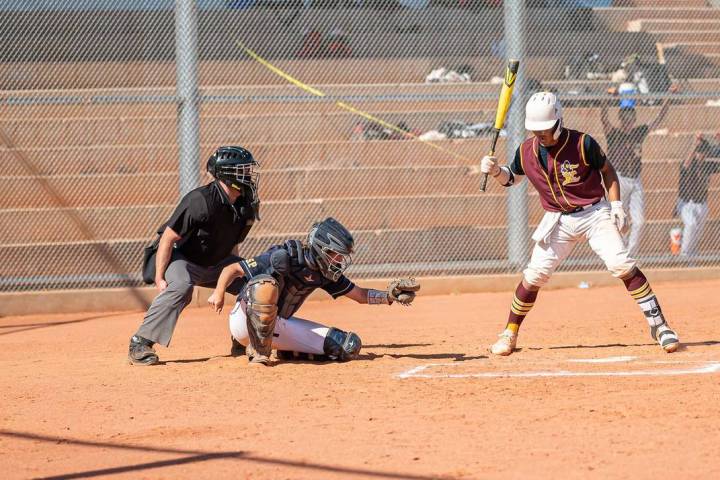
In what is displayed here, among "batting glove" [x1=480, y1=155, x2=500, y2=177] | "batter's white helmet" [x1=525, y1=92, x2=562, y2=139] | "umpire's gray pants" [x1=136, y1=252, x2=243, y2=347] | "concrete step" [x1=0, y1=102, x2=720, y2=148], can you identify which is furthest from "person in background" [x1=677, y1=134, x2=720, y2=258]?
"umpire's gray pants" [x1=136, y1=252, x2=243, y2=347]

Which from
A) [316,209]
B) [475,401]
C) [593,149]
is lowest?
[475,401]

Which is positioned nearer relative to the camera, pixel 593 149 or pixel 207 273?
pixel 593 149

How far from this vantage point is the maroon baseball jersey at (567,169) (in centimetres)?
728

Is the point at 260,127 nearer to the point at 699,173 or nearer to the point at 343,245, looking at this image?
the point at 699,173

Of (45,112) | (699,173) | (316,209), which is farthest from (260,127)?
(699,173)

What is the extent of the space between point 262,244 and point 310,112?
2232mm

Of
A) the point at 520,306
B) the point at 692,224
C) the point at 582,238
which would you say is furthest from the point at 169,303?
the point at 692,224

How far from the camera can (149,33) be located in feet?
42.1

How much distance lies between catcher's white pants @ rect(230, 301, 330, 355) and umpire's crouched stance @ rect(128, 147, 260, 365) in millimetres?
528

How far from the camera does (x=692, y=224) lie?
42.4 feet

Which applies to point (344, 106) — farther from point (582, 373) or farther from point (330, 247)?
point (582, 373)

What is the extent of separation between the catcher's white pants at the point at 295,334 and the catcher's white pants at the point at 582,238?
5.30 feet

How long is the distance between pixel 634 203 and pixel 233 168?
666 centimetres

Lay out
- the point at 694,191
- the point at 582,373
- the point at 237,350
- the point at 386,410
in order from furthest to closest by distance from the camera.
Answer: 1. the point at 694,191
2. the point at 237,350
3. the point at 582,373
4. the point at 386,410
